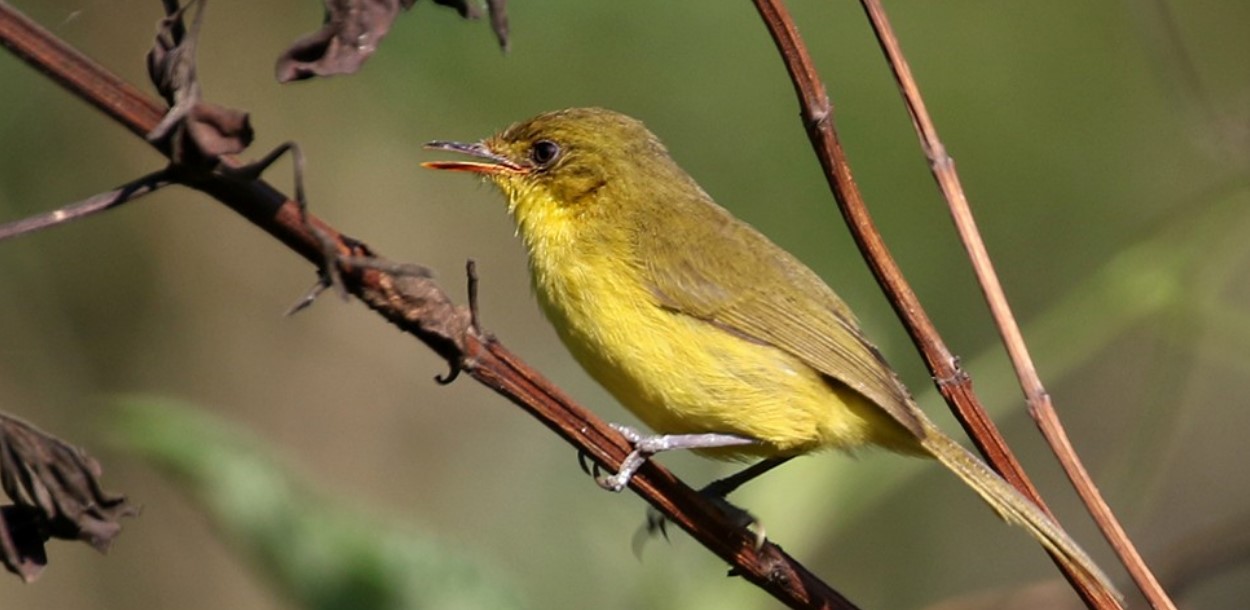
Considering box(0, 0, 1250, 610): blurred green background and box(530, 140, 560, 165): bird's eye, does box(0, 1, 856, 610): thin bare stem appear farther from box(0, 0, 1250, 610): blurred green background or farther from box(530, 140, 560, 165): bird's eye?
box(0, 0, 1250, 610): blurred green background

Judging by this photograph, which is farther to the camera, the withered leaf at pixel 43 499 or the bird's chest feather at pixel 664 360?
the bird's chest feather at pixel 664 360

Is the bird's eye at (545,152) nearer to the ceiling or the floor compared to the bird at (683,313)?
nearer to the ceiling

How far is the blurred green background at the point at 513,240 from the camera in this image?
18.9 feet

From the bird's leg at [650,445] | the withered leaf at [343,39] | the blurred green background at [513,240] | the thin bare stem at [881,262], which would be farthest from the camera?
the blurred green background at [513,240]

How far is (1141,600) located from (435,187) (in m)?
4.14

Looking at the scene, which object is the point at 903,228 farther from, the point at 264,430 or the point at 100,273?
the point at 100,273

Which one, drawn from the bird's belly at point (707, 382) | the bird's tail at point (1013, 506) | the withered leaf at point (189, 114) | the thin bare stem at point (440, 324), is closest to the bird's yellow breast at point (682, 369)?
the bird's belly at point (707, 382)

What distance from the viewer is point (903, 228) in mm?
5879

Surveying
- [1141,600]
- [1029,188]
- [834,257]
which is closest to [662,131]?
[834,257]

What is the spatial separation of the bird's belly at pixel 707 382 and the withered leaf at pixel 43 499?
1640 mm

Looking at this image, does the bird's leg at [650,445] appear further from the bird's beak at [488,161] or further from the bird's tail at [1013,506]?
the bird's beak at [488,161]

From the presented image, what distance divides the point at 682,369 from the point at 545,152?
3.00 ft

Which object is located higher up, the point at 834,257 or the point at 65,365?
the point at 834,257

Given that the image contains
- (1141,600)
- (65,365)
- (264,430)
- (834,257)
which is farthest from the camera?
(264,430)
